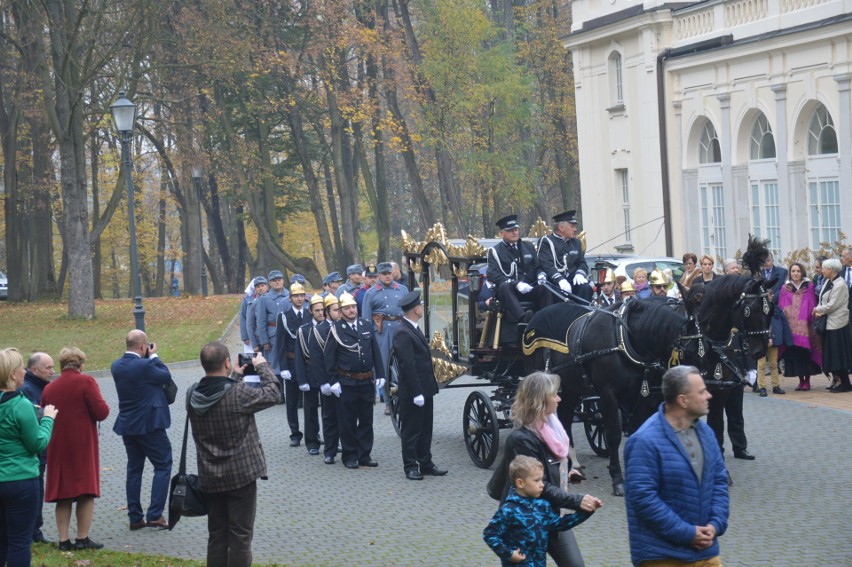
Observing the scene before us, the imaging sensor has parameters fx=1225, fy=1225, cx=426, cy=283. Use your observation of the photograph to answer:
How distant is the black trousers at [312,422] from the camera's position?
1422cm

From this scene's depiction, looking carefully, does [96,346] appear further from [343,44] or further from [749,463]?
[749,463]

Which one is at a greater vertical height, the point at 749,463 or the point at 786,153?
the point at 786,153

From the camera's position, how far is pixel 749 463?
12.4m

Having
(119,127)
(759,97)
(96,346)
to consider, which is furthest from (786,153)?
(96,346)

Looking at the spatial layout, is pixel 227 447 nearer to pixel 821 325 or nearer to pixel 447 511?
pixel 447 511

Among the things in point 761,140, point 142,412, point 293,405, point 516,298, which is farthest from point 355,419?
point 761,140

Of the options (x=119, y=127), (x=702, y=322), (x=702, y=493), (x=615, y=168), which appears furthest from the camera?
(x=615, y=168)

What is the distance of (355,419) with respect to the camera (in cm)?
1330

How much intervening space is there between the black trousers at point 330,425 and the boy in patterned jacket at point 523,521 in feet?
24.1

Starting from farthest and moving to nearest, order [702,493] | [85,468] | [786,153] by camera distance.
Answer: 1. [786,153]
2. [85,468]
3. [702,493]

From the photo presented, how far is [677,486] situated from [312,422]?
8766mm

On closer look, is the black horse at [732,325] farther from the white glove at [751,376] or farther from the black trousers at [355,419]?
the black trousers at [355,419]

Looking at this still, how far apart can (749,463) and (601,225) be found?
2144 centimetres

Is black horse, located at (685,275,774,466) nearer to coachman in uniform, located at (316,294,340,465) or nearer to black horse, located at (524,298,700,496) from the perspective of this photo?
black horse, located at (524,298,700,496)
